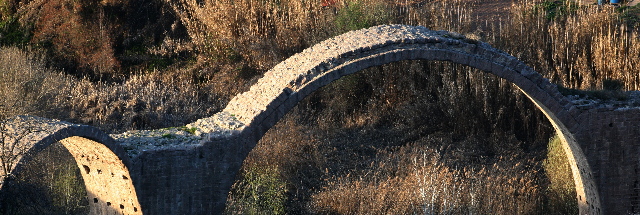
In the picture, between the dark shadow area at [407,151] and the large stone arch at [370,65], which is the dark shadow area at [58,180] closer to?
the dark shadow area at [407,151]

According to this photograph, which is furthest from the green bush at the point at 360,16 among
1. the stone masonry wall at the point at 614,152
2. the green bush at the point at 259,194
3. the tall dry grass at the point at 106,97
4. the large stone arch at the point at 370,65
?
the stone masonry wall at the point at 614,152

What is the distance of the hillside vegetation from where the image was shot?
37.8 feet

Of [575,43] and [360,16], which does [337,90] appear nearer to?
[360,16]

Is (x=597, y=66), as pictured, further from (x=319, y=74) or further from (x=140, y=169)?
(x=140, y=169)

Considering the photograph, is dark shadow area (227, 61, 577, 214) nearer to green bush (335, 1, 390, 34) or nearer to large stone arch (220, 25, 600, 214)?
green bush (335, 1, 390, 34)

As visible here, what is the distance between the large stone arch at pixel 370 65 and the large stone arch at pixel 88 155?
1.34m

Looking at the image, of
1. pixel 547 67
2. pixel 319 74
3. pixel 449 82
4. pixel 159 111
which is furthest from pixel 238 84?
pixel 319 74

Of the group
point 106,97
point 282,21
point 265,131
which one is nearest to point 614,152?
point 265,131

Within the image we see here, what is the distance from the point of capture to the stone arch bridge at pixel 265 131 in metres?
8.28

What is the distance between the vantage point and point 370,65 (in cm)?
870

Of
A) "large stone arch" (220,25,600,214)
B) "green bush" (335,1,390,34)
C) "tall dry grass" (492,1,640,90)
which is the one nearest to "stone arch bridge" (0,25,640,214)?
"large stone arch" (220,25,600,214)

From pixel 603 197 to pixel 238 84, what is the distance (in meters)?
8.16

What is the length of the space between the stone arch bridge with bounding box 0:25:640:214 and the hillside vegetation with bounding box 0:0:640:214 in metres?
1.90

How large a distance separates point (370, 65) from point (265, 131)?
136cm
